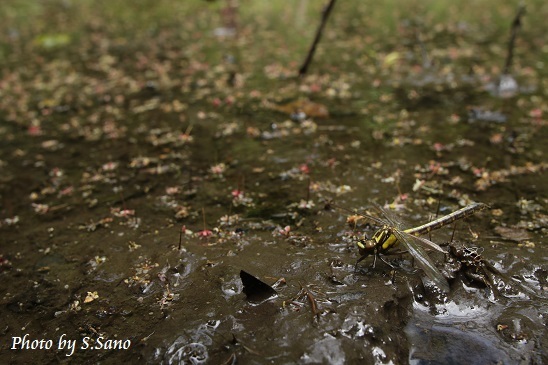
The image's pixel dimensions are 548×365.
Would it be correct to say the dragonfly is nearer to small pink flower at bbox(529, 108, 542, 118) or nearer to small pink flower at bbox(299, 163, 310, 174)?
small pink flower at bbox(299, 163, 310, 174)

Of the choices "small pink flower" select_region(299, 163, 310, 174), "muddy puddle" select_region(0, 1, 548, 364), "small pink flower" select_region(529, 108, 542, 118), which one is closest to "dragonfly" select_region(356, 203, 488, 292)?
"muddy puddle" select_region(0, 1, 548, 364)

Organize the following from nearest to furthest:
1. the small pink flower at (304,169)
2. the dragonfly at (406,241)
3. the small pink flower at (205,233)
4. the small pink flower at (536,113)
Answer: the dragonfly at (406,241), the small pink flower at (205,233), the small pink flower at (304,169), the small pink flower at (536,113)

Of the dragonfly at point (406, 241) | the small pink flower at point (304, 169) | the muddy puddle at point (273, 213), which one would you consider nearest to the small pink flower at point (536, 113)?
the muddy puddle at point (273, 213)

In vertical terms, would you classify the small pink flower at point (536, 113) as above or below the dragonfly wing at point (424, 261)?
below

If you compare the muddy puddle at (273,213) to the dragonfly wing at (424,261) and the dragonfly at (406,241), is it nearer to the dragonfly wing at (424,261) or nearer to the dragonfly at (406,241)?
the dragonfly at (406,241)

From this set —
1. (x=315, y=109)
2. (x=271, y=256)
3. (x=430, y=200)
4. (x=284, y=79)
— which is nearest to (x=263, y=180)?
(x=271, y=256)

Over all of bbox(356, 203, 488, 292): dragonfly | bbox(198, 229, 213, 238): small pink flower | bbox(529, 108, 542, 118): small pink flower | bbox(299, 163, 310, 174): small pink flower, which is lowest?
bbox(529, 108, 542, 118): small pink flower
